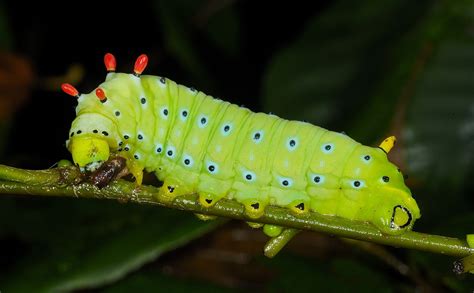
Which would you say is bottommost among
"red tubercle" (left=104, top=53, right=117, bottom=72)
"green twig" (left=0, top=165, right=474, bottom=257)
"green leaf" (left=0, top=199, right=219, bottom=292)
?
"green leaf" (left=0, top=199, right=219, bottom=292)

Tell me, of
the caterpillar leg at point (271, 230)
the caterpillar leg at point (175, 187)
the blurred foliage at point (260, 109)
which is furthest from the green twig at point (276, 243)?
the blurred foliage at point (260, 109)

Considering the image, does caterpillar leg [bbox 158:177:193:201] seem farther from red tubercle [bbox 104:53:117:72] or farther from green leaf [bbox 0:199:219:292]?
green leaf [bbox 0:199:219:292]

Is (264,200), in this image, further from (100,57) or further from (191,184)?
(100,57)

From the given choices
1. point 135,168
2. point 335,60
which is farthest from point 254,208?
point 335,60

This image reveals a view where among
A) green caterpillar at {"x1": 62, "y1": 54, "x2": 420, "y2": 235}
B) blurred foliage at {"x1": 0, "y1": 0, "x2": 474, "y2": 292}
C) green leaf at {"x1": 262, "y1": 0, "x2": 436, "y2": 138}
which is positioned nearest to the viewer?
green caterpillar at {"x1": 62, "y1": 54, "x2": 420, "y2": 235}

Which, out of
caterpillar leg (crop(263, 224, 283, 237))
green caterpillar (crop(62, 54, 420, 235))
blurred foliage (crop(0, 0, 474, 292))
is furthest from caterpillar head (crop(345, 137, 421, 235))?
blurred foliage (crop(0, 0, 474, 292))

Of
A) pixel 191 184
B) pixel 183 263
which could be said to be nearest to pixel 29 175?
pixel 191 184

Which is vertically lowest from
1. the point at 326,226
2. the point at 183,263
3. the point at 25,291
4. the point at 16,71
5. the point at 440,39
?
the point at 183,263

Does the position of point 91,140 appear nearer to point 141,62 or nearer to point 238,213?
point 141,62
